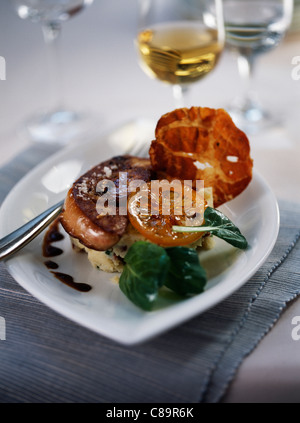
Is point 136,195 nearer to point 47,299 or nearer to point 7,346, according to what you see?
point 47,299

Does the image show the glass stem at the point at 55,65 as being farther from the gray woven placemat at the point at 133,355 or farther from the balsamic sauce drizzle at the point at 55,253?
the gray woven placemat at the point at 133,355

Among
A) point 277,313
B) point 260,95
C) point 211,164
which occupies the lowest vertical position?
point 260,95

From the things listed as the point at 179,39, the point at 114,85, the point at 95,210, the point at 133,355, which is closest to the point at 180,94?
the point at 179,39

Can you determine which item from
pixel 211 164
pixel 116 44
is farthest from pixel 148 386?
pixel 116 44

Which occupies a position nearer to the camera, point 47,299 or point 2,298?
point 47,299

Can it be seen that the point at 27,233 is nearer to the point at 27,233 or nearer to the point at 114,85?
the point at 27,233

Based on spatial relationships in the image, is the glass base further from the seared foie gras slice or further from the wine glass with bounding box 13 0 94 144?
the seared foie gras slice

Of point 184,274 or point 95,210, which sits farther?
point 95,210
